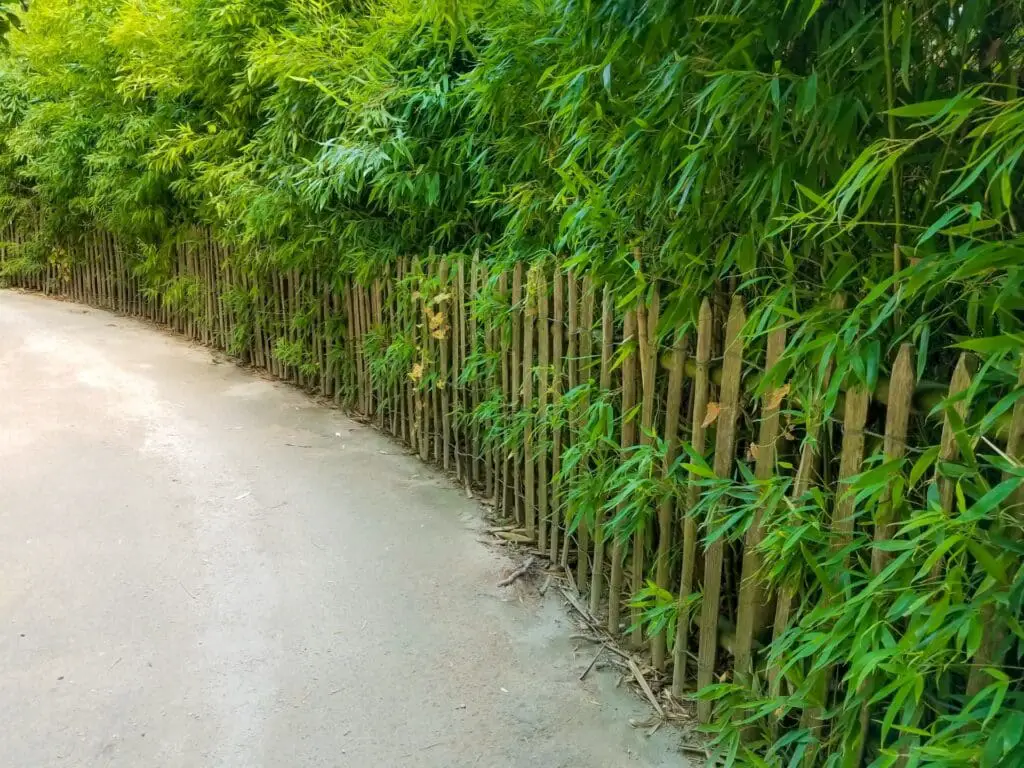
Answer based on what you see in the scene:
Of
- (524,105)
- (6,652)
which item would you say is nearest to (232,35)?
(524,105)

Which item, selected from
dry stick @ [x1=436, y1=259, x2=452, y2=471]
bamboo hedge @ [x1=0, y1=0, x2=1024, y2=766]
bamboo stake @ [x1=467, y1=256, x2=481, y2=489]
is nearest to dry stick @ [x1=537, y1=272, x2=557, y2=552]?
bamboo hedge @ [x1=0, y1=0, x2=1024, y2=766]

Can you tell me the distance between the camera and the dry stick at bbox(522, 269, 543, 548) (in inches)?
136

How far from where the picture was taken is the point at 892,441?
5.57ft

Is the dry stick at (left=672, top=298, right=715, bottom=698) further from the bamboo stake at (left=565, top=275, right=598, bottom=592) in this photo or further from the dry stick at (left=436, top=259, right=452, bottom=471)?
the dry stick at (left=436, top=259, right=452, bottom=471)

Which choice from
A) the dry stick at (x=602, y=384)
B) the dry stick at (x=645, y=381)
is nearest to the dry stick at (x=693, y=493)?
the dry stick at (x=645, y=381)

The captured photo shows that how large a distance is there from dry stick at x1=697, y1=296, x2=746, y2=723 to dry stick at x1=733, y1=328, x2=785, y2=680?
0.08m

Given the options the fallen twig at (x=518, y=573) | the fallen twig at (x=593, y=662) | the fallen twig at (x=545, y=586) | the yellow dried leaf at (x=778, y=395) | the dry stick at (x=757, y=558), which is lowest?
the fallen twig at (x=593, y=662)

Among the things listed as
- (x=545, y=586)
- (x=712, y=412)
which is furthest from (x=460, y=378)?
(x=712, y=412)

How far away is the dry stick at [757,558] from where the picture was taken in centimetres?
202

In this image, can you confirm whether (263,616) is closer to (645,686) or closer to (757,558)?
(645,686)

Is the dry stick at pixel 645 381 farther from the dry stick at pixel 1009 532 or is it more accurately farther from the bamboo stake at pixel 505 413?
the dry stick at pixel 1009 532

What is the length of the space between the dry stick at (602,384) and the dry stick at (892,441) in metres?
1.27

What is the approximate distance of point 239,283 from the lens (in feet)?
22.7

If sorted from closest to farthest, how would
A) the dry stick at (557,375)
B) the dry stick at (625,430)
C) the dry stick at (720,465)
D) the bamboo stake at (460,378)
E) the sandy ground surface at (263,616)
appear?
the dry stick at (720,465) → the sandy ground surface at (263,616) → the dry stick at (625,430) → the dry stick at (557,375) → the bamboo stake at (460,378)
